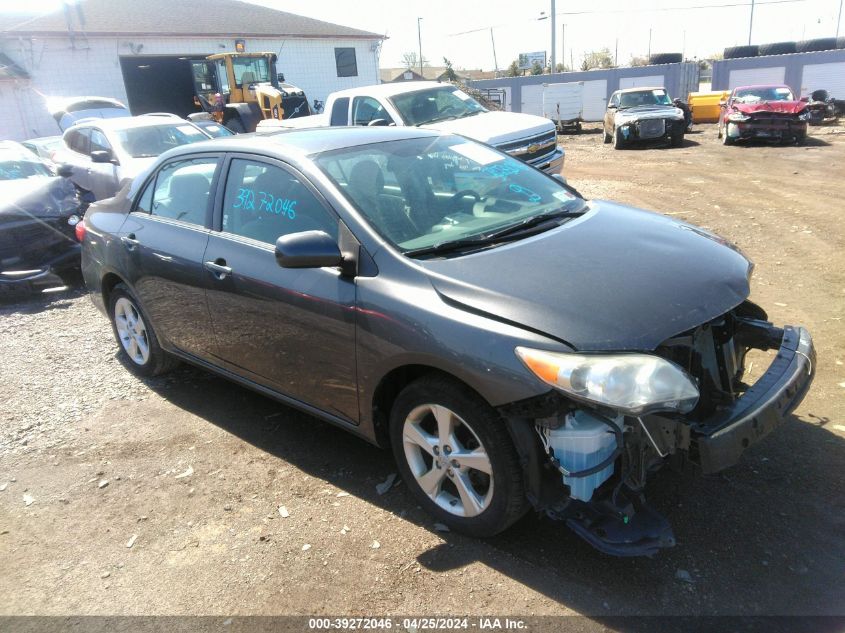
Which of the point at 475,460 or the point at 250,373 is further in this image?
the point at 250,373

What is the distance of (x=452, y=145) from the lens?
415 cm

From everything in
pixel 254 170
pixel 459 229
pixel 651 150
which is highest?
pixel 254 170

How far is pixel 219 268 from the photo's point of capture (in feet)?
12.5

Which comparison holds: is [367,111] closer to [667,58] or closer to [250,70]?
[250,70]

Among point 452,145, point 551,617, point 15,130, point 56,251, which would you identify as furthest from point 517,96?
point 551,617

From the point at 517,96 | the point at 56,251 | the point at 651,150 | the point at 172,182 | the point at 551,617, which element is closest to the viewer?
the point at 551,617

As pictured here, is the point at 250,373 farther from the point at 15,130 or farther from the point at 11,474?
the point at 15,130

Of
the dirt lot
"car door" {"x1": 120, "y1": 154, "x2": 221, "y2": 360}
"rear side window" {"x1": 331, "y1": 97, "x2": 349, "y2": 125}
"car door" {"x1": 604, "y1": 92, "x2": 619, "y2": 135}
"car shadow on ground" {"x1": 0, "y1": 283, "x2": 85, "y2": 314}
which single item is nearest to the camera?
the dirt lot

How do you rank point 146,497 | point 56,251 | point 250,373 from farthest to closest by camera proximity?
point 56,251
point 250,373
point 146,497

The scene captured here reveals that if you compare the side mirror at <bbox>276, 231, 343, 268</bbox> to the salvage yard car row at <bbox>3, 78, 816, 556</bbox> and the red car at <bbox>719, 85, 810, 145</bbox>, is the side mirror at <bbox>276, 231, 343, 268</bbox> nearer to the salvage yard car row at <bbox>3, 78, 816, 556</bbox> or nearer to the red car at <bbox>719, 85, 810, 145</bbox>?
the salvage yard car row at <bbox>3, 78, 816, 556</bbox>

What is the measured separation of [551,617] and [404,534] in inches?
32.3

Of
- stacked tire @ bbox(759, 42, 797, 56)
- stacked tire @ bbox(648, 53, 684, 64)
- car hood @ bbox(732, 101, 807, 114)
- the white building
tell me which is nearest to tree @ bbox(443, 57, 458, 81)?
the white building

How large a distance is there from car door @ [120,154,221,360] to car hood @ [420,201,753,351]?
1.72 metres

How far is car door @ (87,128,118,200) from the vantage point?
9758 mm
